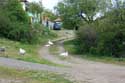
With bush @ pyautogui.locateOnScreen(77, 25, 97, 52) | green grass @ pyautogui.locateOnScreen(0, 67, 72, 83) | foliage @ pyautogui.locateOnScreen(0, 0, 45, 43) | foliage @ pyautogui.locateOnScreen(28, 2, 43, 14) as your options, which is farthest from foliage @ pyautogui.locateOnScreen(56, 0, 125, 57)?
foliage @ pyautogui.locateOnScreen(28, 2, 43, 14)

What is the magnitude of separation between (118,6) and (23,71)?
20.5m

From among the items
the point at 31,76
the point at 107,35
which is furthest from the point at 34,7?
the point at 31,76

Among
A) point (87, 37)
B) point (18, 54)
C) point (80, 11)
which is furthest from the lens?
point (80, 11)

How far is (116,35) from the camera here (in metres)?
34.1

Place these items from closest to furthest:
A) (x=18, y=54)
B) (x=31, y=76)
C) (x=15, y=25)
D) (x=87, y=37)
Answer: (x=31, y=76), (x=18, y=54), (x=87, y=37), (x=15, y=25)

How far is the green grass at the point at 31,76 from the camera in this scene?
1487cm

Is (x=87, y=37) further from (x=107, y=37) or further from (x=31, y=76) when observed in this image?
(x=31, y=76)

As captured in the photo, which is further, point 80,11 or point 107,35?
point 80,11

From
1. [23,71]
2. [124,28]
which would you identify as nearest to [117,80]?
[23,71]

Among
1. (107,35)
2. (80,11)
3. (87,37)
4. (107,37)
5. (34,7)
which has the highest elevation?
(107,35)

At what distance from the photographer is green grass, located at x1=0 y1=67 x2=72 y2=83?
14874mm

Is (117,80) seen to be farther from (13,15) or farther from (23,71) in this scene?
(13,15)

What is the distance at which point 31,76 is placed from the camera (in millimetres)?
15820

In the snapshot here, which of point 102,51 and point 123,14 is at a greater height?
point 123,14
